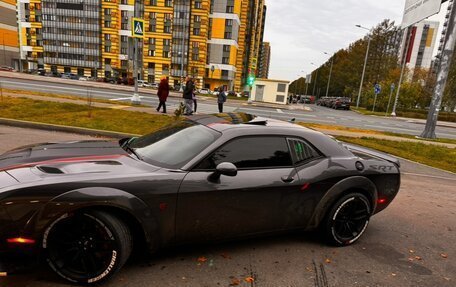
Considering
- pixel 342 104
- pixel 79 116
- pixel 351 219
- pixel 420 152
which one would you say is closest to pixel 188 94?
pixel 79 116

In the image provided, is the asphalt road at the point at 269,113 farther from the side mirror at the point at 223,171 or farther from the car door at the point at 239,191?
the side mirror at the point at 223,171

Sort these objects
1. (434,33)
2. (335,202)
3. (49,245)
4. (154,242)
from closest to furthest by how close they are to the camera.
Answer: (49,245)
(154,242)
(335,202)
(434,33)

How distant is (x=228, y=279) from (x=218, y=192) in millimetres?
806

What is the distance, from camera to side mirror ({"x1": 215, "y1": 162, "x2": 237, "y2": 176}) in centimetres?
284

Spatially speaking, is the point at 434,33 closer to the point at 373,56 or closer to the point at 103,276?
the point at 373,56

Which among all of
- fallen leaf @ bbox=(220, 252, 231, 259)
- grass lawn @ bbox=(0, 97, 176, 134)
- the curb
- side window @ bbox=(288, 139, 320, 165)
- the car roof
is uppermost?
the car roof

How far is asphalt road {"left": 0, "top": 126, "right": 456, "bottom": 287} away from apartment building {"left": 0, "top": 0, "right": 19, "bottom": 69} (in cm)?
9170

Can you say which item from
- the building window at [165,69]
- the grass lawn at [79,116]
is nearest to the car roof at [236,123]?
the grass lawn at [79,116]

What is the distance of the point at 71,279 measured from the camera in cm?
256

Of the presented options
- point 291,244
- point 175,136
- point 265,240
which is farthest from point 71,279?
point 291,244

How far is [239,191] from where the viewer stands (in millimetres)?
3039

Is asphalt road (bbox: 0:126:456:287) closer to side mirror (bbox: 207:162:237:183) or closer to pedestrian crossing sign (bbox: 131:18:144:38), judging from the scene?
side mirror (bbox: 207:162:237:183)

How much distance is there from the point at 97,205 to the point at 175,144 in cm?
106

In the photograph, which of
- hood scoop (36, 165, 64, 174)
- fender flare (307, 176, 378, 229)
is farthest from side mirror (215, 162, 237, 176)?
hood scoop (36, 165, 64, 174)
